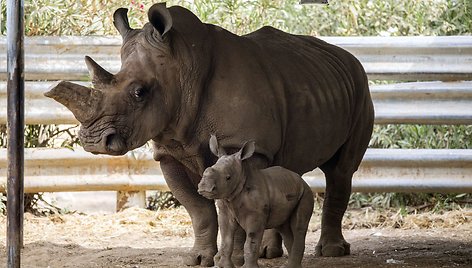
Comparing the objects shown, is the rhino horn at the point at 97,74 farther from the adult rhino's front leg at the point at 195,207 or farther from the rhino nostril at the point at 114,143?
the adult rhino's front leg at the point at 195,207

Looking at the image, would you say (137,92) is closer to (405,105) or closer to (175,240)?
(175,240)

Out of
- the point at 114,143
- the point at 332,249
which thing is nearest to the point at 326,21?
the point at 332,249

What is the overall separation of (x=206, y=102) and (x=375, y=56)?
286 cm

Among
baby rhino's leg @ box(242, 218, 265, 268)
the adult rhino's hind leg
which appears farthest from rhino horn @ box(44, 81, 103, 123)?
the adult rhino's hind leg

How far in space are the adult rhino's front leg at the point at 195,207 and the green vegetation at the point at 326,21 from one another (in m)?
2.77

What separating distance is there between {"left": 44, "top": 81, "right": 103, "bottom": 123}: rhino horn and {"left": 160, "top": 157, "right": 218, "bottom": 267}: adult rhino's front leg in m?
1.12

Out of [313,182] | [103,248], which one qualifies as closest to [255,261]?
[103,248]

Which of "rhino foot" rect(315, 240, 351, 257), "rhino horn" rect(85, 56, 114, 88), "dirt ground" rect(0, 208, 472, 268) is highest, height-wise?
"rhino horn" rect(85, 56, 114, 88)

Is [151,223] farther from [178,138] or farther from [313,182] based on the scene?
[178,138]

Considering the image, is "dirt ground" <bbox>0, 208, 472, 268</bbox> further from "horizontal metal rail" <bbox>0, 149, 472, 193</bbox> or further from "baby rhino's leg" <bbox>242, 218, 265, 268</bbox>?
"baby rhino's leg" <bbox>242, 218, 265, 268</bbox>

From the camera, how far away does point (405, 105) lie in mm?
9516

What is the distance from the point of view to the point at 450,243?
8836 mm

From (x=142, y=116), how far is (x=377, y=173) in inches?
136

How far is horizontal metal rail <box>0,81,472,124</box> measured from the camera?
9406 mm
